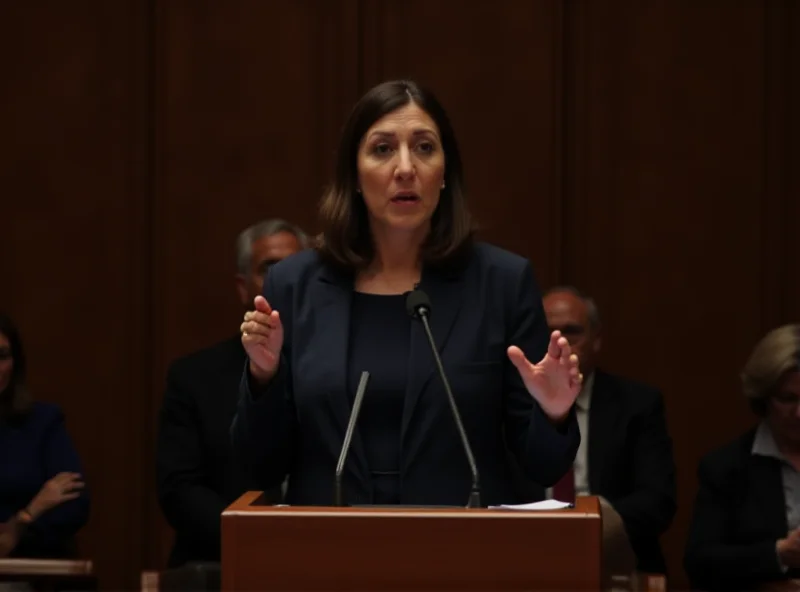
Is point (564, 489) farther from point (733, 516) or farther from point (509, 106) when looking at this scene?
point (509, 106)

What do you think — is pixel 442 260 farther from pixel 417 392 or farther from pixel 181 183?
pixel 181 183

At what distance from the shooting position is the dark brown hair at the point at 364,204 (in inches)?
115

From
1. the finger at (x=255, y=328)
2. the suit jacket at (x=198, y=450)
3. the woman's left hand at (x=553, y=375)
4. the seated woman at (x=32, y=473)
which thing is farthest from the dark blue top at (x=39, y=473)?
the woman's left hand at (x=553, y=375)

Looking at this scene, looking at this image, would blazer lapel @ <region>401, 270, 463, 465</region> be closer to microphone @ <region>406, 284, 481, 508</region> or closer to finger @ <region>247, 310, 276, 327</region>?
microphone @ <region>406, 284, 481, 508</region>

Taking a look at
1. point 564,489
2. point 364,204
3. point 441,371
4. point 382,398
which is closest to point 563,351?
point 441,371

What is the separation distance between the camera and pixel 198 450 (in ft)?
14.9

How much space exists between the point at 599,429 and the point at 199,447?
118 centimetres

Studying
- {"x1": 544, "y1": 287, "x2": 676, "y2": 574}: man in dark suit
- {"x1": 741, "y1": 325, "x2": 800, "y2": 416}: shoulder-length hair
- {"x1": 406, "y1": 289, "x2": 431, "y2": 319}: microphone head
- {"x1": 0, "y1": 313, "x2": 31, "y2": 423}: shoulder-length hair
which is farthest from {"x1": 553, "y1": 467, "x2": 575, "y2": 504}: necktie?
{"x1": 0, "y1": 313, "x2": 31, "y2": 423}: shoulder-length hair

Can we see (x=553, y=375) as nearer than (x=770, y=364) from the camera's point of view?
→ Yes

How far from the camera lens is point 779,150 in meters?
5.43

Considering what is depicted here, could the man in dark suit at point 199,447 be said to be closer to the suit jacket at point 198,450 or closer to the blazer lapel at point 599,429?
the suit jacket at point 198,450

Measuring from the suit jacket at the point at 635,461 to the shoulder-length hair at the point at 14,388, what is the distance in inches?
66.2

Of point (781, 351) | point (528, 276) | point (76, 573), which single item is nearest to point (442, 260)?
point (528, 276)

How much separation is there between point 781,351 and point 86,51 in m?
2.66
